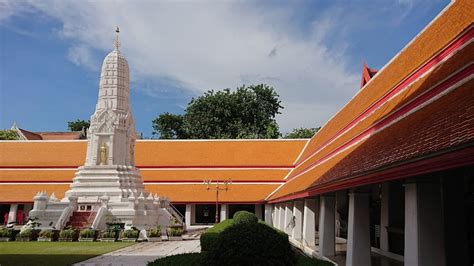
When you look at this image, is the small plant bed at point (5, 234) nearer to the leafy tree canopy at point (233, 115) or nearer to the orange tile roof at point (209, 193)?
the orange tile roof at point (209, 193)

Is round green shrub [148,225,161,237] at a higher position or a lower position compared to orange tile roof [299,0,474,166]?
lower

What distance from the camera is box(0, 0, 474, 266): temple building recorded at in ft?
23.0

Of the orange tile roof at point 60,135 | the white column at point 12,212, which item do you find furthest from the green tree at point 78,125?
the white column at point 12,212

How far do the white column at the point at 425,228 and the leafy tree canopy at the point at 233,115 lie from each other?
40.5 meters

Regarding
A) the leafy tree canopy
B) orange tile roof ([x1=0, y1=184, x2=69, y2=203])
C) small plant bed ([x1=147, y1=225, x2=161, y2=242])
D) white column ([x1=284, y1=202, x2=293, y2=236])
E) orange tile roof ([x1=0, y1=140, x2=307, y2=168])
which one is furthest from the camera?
the leafy tree canopy

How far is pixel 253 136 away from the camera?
159ft

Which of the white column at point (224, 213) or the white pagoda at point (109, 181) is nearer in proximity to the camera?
the white pagoda at point (109, 181)

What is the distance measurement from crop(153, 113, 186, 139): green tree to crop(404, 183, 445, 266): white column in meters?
46.1

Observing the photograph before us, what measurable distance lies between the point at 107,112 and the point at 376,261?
63.0 feet

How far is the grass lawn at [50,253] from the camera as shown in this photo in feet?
43.8

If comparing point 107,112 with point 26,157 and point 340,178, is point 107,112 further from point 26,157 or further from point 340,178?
point 340,178

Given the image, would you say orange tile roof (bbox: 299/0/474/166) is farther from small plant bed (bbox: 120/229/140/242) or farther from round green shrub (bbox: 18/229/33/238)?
round green shrub (bbox: 18/229/33/238)

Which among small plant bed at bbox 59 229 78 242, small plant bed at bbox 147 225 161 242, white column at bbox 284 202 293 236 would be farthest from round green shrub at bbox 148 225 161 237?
white column at bbox 284 202 293 236

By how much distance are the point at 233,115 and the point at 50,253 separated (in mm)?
35331
